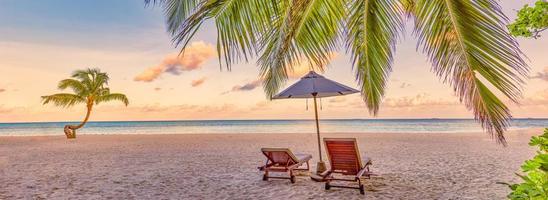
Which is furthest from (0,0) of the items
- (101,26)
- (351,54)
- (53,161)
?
(351,54)

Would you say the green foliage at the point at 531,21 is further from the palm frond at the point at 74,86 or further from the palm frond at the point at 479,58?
the palm frond at the point at 74,86

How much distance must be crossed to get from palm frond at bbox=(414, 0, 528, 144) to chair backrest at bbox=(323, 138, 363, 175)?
290cm

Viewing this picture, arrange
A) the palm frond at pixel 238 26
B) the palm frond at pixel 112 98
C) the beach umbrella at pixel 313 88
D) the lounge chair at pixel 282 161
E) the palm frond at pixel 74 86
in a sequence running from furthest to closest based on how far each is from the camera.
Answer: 1. the palm frond at pixel 112 98
2. the palm frond at pixel 74 86
3. the beach umbrella at pixel 313 88
4. the lounge chair at pixel 282 161
5. the palm frond at pixel 238 26

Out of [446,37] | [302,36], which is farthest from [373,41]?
[446,37]

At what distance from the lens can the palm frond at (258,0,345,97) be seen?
371 cm

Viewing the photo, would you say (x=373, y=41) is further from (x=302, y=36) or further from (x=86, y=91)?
(x=86, y=91)

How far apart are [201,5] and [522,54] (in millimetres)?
2259

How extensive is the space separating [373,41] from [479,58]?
1813 mm

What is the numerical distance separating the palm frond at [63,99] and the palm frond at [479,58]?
22.0 metres

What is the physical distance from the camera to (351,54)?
15.1ft

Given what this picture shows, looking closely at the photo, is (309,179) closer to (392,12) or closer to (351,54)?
(351,54)

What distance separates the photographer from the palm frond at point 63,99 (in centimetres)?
1980

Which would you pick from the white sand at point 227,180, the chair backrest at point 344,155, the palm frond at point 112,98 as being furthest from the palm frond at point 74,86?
the chair backrest at point 344,155

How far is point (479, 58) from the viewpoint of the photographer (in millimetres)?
2492
